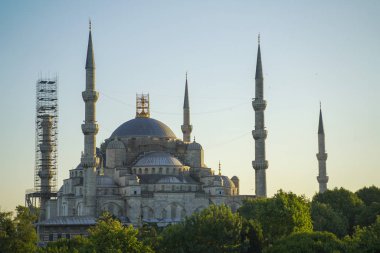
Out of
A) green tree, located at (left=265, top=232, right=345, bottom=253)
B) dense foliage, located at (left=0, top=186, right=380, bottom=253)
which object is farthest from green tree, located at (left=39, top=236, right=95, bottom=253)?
green tree, located at (left=265, top=232, right=345, bottom=253)

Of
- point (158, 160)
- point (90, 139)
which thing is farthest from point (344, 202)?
point (90, 139)

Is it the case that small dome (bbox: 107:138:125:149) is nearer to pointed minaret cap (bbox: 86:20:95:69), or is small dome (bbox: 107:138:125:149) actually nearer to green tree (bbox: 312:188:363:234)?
pointed minaret cap (bbox: 86:20:95:69)

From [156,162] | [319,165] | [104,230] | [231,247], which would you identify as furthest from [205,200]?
[104,230]

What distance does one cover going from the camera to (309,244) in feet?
186

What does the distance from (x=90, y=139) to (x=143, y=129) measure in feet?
52.8

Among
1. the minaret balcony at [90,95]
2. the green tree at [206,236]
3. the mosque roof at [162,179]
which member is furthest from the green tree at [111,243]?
the mosque roof at [162,179]

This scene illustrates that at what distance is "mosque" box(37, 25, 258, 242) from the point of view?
283 feet

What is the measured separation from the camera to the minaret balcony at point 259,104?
92.5 m

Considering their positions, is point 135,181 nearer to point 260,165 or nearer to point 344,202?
point 260,165

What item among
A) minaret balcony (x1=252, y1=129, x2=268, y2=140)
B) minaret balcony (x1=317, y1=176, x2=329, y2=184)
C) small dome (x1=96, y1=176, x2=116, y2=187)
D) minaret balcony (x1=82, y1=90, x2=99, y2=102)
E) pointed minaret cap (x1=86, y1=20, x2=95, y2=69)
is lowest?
small dome (x1=96, y1=176, x2=116, y2=187)


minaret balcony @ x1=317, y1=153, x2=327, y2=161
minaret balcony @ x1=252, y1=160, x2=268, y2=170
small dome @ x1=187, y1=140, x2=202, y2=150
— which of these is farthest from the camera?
minaret balcony @ x1=317, y1=153, x2=327, y2=161

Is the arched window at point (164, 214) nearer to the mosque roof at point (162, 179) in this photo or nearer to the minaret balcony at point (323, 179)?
the mosque roof at point (162, 179)

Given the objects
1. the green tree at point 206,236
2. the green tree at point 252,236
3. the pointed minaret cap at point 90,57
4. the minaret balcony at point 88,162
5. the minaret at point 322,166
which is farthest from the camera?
the minaret at point 322,166

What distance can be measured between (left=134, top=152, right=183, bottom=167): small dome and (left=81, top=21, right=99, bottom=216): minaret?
9.95m
